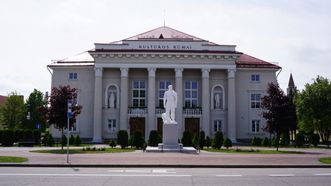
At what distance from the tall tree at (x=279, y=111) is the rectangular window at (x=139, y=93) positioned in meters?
22.4

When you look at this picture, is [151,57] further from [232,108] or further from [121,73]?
[232,108]

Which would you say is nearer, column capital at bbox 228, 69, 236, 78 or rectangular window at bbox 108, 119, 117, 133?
column capital at bbox 228, 69, 236, 78

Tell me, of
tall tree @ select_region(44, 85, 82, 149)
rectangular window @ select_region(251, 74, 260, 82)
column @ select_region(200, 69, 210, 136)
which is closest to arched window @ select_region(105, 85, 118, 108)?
column @ select_region(200, 69, 210, 136)

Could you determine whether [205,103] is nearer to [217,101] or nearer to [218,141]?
[217,101]

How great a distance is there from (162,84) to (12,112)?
35163 millimetres

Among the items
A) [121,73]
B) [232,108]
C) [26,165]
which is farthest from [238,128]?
[26,165]

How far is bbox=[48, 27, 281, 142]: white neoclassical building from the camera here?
178 feet

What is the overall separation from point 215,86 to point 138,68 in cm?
1035

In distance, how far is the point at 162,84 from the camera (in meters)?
57.2

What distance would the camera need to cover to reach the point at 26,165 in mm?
19422

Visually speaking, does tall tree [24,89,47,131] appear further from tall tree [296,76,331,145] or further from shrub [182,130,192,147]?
shrub [182,130,192,147]

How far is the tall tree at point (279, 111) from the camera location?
36906 millimetres

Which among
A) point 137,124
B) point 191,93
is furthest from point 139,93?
point 191,93

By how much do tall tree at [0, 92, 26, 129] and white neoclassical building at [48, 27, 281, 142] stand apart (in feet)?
84.1
